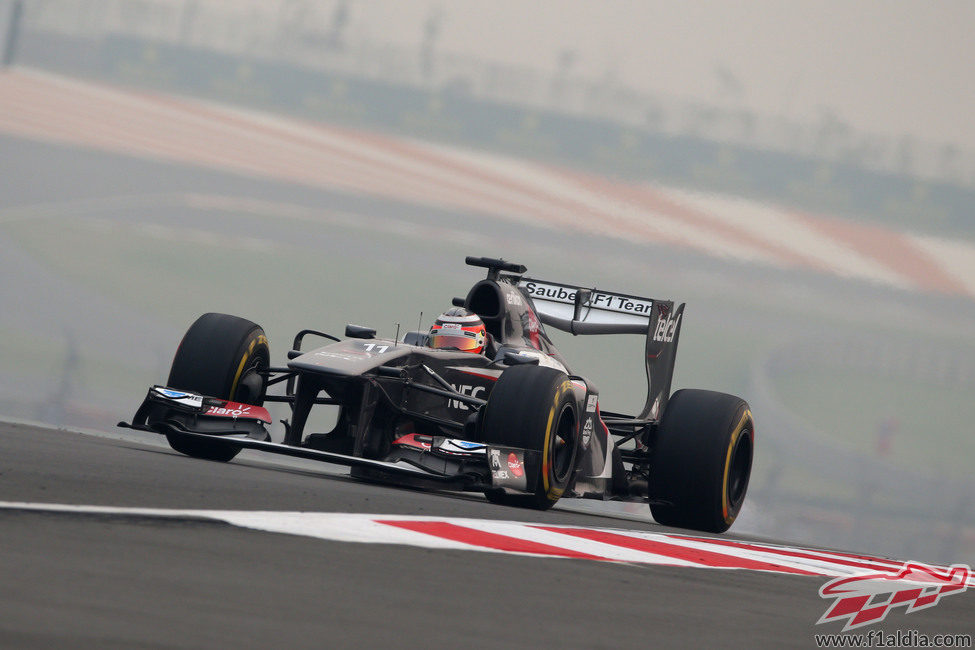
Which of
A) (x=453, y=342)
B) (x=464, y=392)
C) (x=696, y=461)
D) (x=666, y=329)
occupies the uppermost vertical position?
(x=666, y=329)

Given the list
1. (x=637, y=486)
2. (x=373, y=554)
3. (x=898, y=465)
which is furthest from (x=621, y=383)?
(x=373, y=554)

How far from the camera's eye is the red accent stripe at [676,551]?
783cm

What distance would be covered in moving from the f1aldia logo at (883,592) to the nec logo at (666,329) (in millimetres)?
4304

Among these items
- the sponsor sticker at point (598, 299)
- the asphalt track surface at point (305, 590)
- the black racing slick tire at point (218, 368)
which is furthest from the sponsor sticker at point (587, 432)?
the asphalt track surface at point (305, 590)

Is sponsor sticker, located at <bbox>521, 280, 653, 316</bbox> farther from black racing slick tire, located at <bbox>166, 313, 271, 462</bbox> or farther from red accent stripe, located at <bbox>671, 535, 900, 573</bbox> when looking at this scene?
red accent stripe, located at <bbox>671, 535, 900, 573</bbox>

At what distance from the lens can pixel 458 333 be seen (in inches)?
448

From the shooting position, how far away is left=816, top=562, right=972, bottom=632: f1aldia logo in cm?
592

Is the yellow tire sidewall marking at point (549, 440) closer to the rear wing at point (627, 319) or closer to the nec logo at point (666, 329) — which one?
the rear wing at point (627, 319)

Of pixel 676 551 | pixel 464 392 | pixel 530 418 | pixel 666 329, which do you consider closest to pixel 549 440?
pixel 530 418

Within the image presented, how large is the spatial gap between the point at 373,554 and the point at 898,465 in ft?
186

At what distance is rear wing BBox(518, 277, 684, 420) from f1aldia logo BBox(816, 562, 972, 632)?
4264 mm

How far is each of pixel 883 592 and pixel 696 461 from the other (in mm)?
4853

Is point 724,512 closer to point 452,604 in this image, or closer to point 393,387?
point 393,387

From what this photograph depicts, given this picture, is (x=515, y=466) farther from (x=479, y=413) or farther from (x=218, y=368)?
(x=218, y=368)
